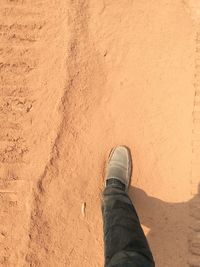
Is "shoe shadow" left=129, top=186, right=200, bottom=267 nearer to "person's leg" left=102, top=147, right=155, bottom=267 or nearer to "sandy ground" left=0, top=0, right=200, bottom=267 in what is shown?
"sandy ground" left=0, top=0, right=200, bottom=267

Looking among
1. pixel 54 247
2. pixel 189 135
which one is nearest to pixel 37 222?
pixel 54 247

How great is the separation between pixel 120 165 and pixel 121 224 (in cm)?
59

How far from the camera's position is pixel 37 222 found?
2.62 metres

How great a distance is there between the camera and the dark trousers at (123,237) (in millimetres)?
2020

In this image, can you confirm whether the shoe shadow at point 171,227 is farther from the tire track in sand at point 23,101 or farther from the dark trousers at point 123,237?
the tire track in sand at point 23,101

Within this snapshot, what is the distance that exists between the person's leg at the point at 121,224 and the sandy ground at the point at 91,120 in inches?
4.1

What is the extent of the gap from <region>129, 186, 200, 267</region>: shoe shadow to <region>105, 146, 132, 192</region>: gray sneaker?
22 centimetres

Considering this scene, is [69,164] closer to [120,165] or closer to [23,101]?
[120,165]

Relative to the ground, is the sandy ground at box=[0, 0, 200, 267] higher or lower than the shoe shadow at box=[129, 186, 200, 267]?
higher

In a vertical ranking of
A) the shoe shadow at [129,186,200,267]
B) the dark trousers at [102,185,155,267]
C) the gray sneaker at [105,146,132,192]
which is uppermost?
the gray sneaker at [105,146,132,192]

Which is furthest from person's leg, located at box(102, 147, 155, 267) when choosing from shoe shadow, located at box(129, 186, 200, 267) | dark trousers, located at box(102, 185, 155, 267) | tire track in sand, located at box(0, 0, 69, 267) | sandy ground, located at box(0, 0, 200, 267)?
tire track in sand, located at box(0, 0, 69, 267)

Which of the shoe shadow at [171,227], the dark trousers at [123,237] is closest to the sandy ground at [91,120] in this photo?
the shoe shadow at [171,227]

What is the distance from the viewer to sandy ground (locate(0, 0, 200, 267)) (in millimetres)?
2633

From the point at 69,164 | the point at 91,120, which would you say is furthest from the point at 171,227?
the point at 91,120
